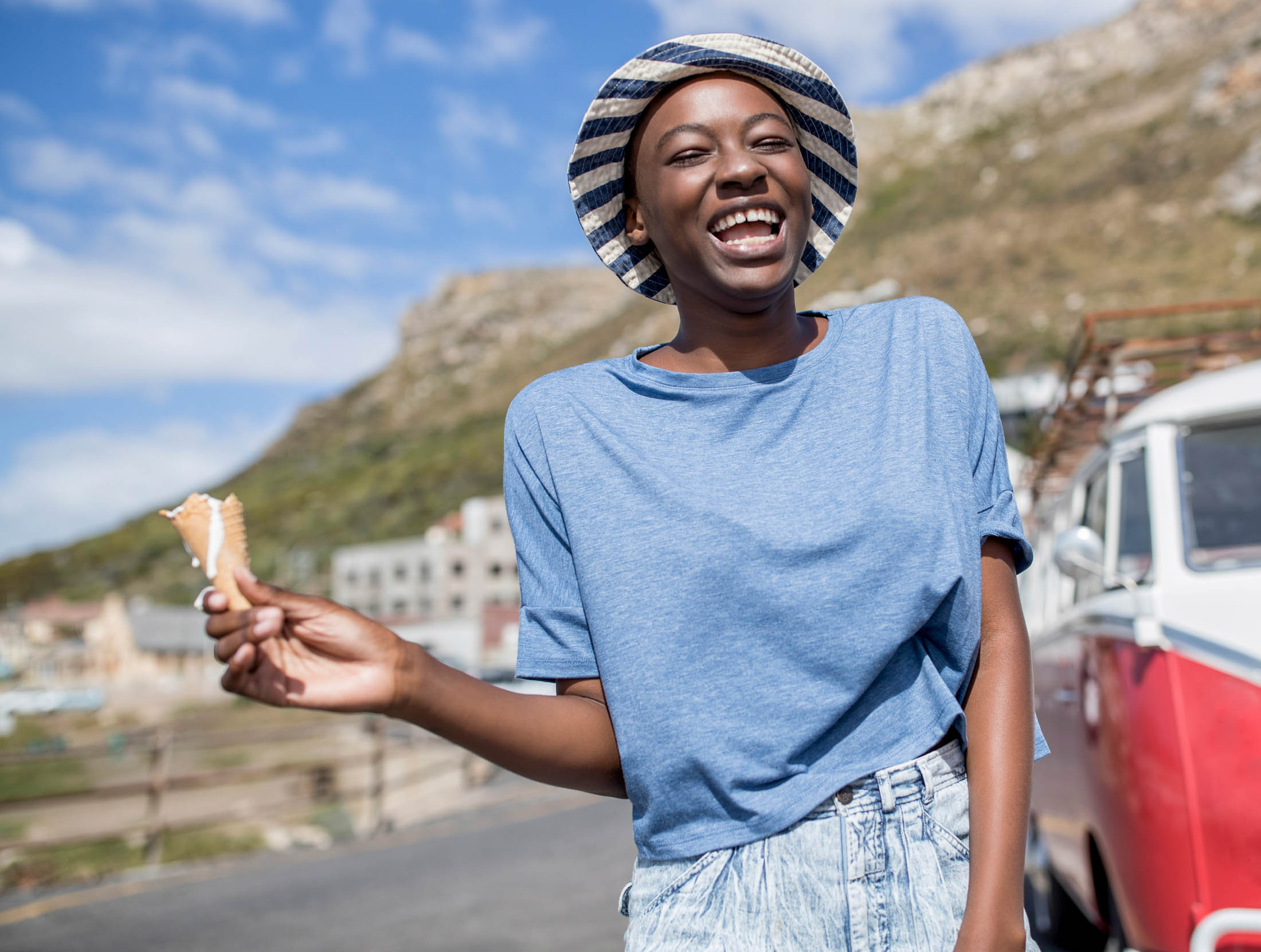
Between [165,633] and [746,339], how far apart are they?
94.4 m

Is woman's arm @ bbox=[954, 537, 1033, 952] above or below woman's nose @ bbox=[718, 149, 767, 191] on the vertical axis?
below

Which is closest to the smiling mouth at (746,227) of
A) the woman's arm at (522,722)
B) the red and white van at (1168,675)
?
the woman's arm at (522,722)

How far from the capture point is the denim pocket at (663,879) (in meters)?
1.45

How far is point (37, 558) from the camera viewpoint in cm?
15250

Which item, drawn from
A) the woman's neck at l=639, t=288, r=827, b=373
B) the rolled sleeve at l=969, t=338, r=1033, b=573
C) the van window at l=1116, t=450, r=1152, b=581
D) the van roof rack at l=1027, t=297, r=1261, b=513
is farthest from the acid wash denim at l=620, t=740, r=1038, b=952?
the van roof rack at l=1027, t=297, r=1261, b=513

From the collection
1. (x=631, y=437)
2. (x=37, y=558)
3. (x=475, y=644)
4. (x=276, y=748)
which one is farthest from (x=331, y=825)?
(x=37, y=558)

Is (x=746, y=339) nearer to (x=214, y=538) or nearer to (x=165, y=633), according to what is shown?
(x=214, y=538)

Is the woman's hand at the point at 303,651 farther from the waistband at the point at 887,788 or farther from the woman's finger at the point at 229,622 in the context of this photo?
the waistband at the point at 887,788

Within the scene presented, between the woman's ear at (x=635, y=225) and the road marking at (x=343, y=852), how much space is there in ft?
16.6

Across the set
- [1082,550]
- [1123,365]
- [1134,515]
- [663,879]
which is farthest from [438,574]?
[663,879]

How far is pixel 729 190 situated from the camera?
1.71 metres

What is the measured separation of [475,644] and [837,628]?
63197mm

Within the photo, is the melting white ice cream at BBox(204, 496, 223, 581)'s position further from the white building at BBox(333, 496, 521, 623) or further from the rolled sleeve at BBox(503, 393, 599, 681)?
the white building at BBox(333, 496, 521, 623)

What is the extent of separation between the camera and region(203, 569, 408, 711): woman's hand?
114cm
